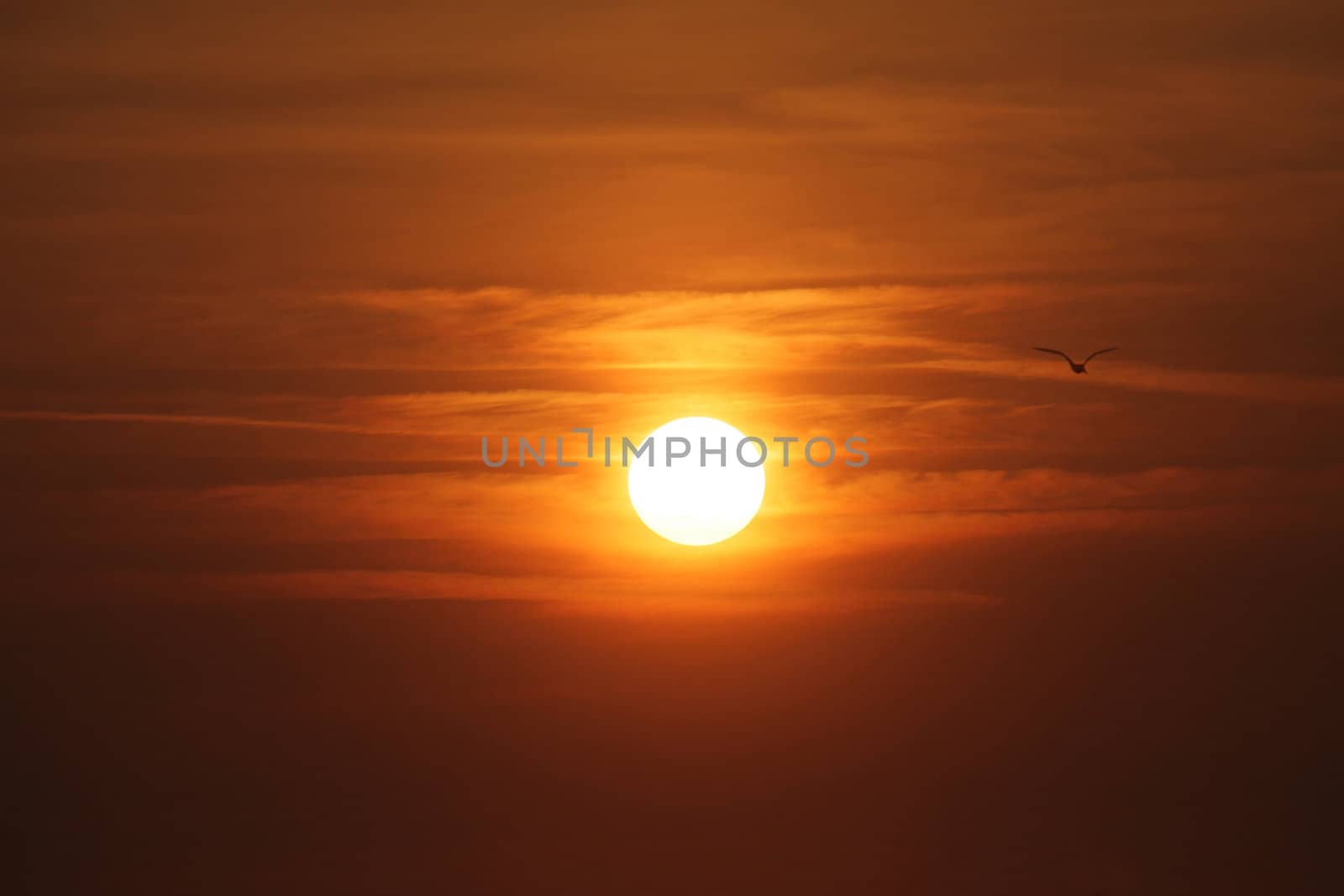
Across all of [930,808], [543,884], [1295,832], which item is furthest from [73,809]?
[1295,832]

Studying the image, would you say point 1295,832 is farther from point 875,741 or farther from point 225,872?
point 225,872

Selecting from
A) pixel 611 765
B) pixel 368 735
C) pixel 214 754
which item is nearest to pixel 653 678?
pixel 611 765

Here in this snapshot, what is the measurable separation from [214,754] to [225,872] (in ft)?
34.6

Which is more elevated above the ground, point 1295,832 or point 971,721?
point 971,721

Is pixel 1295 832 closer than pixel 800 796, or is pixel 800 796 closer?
pixel 1295 832

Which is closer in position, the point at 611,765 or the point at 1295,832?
the point at 1295,832

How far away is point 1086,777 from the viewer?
196 m

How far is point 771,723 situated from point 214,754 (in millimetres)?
50123

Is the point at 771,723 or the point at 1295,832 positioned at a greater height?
the point at 771,723

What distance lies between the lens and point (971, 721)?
19675 centimetres

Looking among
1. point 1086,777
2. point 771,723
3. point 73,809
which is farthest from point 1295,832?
point 73,809

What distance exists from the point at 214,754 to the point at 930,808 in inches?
2568

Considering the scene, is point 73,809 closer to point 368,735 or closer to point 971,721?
point 368,735

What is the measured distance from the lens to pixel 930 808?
655ft
